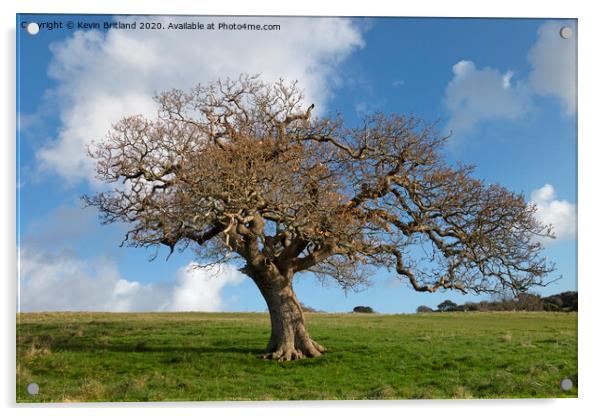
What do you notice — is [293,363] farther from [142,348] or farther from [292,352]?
[142,348]

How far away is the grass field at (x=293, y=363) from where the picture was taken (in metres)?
15.5

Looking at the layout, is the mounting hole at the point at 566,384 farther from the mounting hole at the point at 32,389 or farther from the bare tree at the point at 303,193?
the mounting hole at the point at 32,389

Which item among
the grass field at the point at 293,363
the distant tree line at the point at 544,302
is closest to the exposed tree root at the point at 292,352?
the grass field at the point at 293,363

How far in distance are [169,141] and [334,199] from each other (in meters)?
5.18

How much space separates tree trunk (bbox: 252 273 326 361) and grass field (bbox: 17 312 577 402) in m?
0.79

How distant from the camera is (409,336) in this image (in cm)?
2570

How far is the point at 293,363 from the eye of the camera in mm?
19406

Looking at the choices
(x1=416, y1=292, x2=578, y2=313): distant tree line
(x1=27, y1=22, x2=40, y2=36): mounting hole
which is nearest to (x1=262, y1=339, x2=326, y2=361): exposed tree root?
(x1=416, y1=292, x2=578, y2=313): distant tree line

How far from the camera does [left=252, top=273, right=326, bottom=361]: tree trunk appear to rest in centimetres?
2038

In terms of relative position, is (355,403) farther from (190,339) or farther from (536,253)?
(190,339)

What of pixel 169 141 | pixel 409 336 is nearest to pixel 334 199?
pixel 169 141

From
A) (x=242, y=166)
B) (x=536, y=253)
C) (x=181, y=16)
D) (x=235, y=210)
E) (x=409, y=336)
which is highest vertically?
(x=181, y=16)

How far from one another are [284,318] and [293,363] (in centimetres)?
170

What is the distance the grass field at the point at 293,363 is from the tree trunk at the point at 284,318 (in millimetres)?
792
